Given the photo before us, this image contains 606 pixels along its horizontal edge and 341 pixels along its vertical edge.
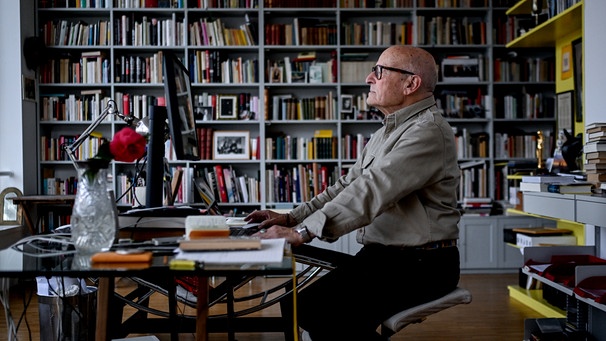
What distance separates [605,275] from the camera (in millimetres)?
2791

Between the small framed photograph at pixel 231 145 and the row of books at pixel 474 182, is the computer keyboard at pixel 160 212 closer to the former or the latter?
the small framed photograph at pixel 231 145

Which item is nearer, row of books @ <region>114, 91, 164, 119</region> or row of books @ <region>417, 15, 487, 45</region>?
row of books @ <region>114, 91, 164, 119</region>

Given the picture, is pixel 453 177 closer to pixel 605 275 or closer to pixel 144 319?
pixel 605 275

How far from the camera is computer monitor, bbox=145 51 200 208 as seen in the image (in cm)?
195

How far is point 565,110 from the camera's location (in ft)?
15.5

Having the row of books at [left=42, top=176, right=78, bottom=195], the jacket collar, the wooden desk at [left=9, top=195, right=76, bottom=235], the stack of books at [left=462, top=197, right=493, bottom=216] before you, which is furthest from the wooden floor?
the jacket collar

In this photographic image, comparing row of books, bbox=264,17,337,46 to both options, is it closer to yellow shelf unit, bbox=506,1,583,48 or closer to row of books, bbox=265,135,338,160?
row of books, bbox=265,135,338,160

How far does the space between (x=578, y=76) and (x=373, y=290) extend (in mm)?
3082

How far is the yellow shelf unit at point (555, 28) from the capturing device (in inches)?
153

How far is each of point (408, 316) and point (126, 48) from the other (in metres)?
4.36

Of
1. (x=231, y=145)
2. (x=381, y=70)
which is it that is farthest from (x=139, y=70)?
(x=381, y=70)

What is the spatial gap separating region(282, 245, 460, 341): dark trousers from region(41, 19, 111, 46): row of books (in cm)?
419

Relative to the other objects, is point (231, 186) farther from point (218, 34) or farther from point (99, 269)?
point (99, 269)

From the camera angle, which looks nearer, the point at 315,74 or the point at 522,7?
the point at 522,7
